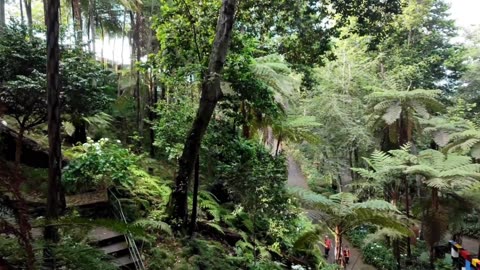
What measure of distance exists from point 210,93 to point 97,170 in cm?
214

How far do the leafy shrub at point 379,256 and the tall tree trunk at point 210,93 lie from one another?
8506 mm

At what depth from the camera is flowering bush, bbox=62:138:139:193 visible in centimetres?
539

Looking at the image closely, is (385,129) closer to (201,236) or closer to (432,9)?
(432,9)

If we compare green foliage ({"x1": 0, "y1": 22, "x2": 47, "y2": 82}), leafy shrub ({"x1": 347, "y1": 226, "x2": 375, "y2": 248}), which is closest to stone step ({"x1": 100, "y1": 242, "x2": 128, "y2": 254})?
green foliage ({"x1": 0, "y1": 22, "x2": 47, "y2": 82})

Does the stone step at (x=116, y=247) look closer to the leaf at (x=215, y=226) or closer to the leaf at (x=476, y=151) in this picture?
the leaf at (x=215, y=226)

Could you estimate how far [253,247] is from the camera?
611 centimetres

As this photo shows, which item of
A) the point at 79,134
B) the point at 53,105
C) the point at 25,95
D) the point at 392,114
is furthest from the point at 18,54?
the point at 392,114

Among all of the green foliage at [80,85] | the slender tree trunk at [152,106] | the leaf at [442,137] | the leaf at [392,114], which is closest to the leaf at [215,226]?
the green foliage at [80,85]

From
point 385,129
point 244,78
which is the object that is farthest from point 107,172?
point 385,129

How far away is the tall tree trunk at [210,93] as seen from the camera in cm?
470

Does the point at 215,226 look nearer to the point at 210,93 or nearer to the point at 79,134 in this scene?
the point at 210,93

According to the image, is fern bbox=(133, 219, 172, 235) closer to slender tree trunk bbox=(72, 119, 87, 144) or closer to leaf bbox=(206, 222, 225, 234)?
leaf bbox=(206, 222, 225, 234)

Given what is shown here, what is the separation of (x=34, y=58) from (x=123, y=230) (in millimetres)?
4592

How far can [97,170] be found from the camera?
5480mm
